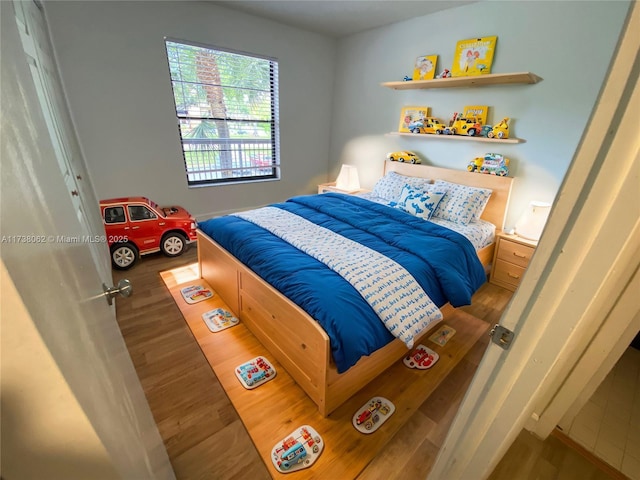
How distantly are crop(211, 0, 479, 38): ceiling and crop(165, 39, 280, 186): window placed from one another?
0.46 metres

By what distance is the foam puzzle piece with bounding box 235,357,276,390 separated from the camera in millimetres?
1636

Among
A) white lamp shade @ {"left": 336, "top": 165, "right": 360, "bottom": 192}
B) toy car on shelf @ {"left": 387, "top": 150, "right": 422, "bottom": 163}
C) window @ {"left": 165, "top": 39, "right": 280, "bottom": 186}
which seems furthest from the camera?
white lamp shade @ {"left": 336, "top": 165, "right": 360, "bottom": 192}

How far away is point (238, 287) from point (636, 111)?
2002 millimetres

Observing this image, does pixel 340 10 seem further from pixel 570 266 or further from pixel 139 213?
pixel 570 266

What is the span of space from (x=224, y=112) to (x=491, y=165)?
2951mm

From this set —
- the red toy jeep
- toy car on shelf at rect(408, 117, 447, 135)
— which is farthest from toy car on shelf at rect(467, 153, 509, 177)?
the red toy jeep

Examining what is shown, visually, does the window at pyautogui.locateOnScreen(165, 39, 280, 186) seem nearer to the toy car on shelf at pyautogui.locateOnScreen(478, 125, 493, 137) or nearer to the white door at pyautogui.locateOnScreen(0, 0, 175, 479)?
the toy car on shelf at pyautogui.locateOnScreen(478, 125, 493, 137)

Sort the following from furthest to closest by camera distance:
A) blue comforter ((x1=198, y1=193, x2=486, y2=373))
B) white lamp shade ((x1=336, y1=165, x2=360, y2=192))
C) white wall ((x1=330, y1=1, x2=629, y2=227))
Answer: white lamp shade ((x1=336, y1=165, x2=360, y2=192))
white wall ((x1=330, y1=1, x2=629, y2=227))
blue comforter ((x1=198, y1=193, x2=486, y2=373))

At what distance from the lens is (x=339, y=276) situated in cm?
163

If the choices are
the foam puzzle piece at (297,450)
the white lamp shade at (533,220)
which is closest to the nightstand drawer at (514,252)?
the white lamp shade at (533,220)

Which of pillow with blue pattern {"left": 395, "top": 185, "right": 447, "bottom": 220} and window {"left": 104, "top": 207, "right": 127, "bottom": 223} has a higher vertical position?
pillow with blue pattern {"left": 395, "top": 185, "right": 447, "bottom": 220}

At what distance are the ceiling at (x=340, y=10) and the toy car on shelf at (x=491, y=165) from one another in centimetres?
141

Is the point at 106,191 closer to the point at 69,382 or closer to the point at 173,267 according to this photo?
the point at 173,267

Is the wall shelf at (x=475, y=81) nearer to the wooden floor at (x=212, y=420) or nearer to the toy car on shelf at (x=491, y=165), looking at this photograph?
the toy car on shelf at (x=491, y=165)
